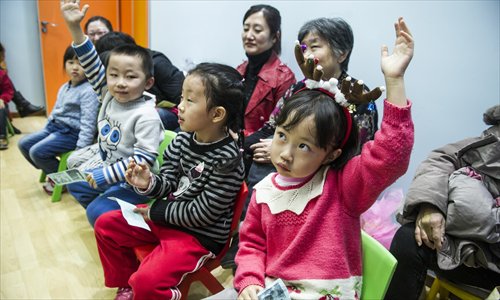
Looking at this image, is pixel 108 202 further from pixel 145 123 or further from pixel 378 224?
pixel 378 224

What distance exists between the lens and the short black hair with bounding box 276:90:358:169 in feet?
3.16

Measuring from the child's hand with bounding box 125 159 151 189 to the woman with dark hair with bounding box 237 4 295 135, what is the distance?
90 cm

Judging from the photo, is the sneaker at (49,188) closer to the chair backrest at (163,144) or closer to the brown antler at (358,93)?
the chair backrest at (163,144)

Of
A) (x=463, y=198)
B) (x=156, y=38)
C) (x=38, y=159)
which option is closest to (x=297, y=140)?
(x=463, y=198)

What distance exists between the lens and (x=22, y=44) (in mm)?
4266

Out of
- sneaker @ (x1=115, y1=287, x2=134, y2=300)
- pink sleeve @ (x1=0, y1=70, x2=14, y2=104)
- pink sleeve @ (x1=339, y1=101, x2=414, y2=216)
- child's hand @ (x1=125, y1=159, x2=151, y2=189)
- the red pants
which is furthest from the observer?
pink sleeve @ (x1=0, y1=70, x2=14, y2=104)

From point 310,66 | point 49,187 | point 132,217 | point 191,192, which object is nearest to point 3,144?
point 49,187

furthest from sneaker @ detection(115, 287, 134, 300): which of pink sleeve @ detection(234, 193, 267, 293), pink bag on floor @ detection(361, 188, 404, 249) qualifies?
pink bag on floor @ detection(361, 188, 404, 249)

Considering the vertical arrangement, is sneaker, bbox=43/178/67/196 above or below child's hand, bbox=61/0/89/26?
below

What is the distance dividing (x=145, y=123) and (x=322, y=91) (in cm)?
96

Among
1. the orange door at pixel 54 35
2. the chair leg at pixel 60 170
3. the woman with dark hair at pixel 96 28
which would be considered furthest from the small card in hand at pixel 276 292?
the orange door at pixel 54 35

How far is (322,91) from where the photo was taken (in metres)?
1.01

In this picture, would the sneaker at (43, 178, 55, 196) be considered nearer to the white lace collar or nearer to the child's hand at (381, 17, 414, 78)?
the white lace collar

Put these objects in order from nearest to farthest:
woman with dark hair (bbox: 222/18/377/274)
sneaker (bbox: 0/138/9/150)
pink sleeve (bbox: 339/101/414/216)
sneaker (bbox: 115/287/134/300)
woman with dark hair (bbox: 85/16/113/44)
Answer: pink sleeve (bbox: 339/101/414/216)
sneaker (bbox: 115/287/134/300)
woman with dark hair (bbox: 222/18/377/274)
woman with dark hair (bbox: 85/16/113/44)
sneaker (bbox: 0/138/9/150)
